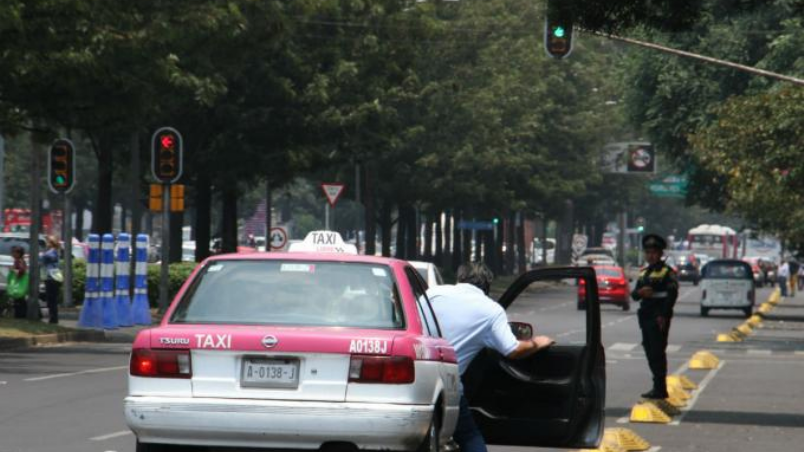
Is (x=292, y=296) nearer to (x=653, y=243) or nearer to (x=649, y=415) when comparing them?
(x=649, y=415)

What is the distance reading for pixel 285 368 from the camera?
10648 millimetres

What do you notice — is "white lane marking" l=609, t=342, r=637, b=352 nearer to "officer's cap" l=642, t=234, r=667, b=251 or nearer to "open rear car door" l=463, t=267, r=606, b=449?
"officer's cap" l=642, t=234, r=667, b=251

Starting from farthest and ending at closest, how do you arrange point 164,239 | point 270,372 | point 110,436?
point 164,239
point 110,436
point 270,372

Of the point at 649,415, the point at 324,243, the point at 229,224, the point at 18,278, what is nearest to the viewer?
the point at 649,415

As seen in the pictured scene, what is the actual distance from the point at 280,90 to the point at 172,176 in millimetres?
12200

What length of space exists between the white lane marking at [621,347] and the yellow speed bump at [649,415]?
55.6 ft

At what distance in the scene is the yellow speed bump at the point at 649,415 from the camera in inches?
738

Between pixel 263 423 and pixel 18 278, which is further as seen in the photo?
pixel 18 278

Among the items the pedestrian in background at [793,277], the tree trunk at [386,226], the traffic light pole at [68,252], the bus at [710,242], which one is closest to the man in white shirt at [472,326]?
the traffic light pole at [68,252]

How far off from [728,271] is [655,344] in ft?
121

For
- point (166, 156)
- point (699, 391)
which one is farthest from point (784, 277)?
point (699, 391)

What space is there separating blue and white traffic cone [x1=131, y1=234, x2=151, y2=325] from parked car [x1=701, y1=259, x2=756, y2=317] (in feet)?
75.5

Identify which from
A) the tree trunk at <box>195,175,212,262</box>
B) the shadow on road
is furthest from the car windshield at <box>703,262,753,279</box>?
the shadow on road

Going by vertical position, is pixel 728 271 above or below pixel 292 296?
above
